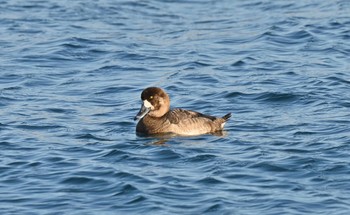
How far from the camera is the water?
43.7 ft

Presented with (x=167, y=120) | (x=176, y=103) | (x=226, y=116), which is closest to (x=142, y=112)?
(x=167, y=120)

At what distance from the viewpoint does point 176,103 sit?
1911 cm

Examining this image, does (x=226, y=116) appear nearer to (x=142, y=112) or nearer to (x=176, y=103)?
(x=142, y=112)

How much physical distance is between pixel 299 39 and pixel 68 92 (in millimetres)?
6509

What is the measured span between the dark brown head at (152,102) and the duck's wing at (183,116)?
0.22 m

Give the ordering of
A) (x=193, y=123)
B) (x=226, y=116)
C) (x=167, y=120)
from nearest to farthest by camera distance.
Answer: (x=193, y=123)
(x=167, y=120)
(x=226, y=116)

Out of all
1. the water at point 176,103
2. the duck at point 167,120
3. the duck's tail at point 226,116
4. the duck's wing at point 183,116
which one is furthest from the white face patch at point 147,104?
the duck's tail at point 226,116

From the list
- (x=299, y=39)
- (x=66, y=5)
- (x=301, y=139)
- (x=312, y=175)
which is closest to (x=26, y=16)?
(x=66, y=5)

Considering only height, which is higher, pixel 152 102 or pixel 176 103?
pixel 152 102

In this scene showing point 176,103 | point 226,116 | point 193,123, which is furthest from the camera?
point 176,103

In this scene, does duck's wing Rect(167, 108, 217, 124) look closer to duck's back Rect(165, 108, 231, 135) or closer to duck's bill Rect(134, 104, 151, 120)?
duck's back Rect(165, 108, 231, 135)

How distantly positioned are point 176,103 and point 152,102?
81.9 inches

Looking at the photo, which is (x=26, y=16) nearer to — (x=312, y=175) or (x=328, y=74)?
(x=328, y=74)

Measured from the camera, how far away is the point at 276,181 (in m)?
13.8
